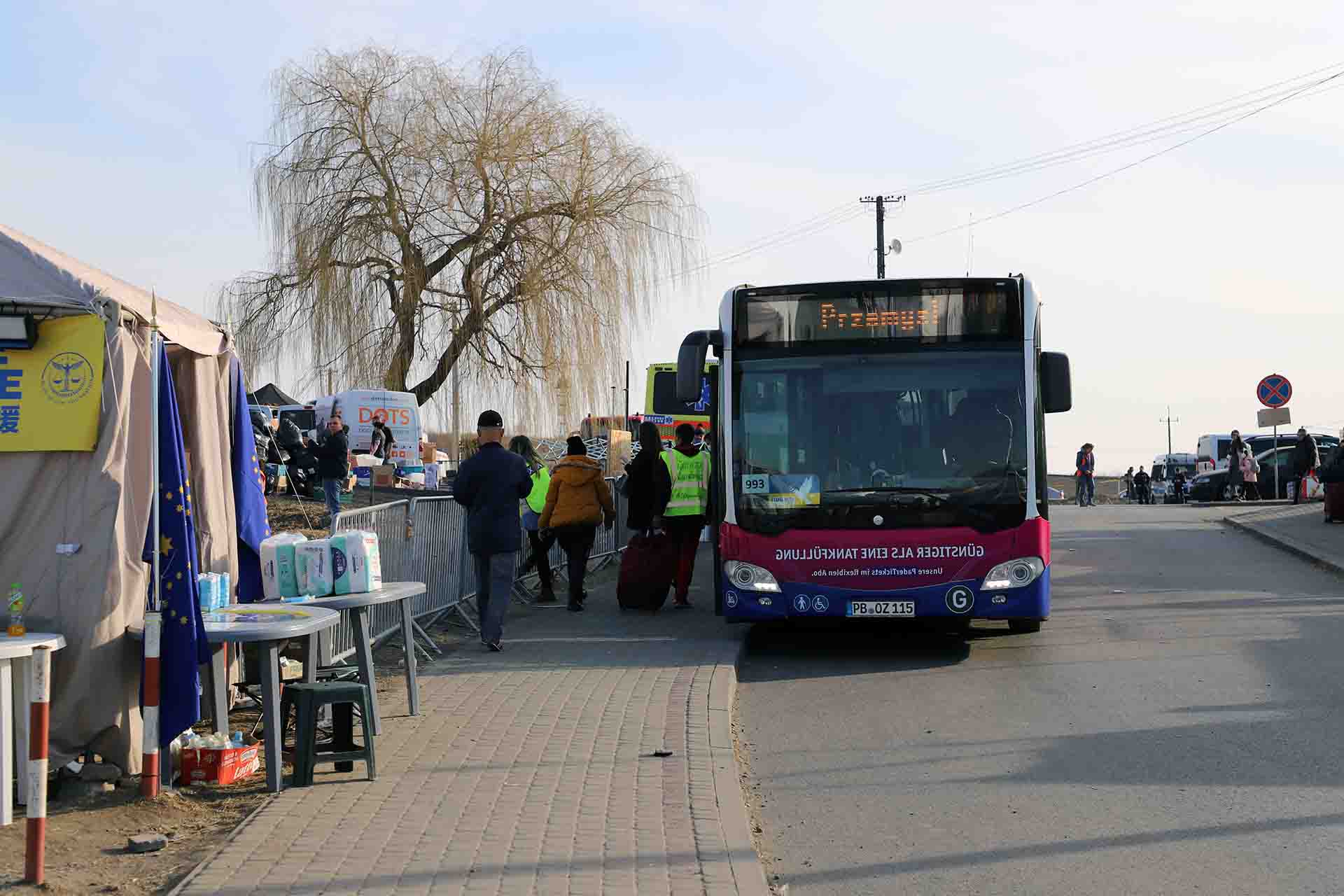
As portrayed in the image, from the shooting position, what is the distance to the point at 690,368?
1170 centimetres

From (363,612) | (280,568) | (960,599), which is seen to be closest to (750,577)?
(960,599)

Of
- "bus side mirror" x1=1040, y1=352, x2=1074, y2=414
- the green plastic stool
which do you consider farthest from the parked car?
the green plastic stool

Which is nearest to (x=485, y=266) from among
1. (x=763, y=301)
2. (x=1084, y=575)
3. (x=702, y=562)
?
(x=702, y=562)

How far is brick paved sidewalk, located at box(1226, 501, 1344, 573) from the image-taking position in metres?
19.9

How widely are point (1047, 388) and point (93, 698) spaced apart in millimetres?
7833

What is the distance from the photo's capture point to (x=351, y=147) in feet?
99.7

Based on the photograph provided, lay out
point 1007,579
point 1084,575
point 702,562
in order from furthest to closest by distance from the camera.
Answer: point 702,562 < point 1084,575 < point 1007,579

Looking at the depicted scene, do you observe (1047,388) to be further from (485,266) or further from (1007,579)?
(485,266)

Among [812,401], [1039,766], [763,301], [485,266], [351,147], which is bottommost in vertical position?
[1039,766]

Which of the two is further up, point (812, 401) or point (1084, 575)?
point (812, 401)

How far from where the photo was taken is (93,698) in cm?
718

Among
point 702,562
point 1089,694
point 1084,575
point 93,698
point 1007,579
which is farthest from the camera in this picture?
point 702,562

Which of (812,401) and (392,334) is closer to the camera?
(812,401)

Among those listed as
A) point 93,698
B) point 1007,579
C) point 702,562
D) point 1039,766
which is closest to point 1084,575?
point 702,562
